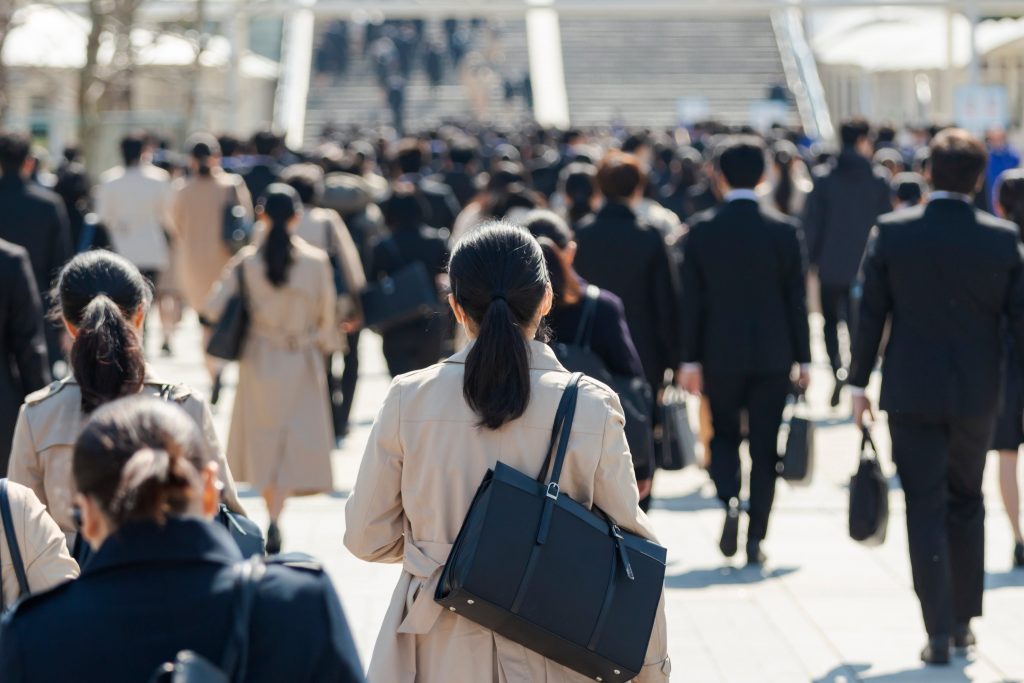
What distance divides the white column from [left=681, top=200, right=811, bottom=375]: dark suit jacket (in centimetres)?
3248

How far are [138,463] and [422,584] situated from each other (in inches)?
49.1

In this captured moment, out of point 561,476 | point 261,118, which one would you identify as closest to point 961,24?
point 261,118

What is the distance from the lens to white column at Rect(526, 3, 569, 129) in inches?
1689

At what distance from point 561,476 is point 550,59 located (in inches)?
1733

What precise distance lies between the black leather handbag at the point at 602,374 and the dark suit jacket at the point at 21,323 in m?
1.83

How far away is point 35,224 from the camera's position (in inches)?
349

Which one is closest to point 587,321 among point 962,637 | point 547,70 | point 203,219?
point 962,637

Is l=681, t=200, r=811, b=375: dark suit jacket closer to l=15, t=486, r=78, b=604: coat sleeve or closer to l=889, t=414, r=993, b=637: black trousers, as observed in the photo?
l=889, t=414, r=993, b=637: black trousers

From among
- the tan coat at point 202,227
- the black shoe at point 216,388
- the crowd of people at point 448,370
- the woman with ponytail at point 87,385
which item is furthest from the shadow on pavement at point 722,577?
the tan coat at point 202,227

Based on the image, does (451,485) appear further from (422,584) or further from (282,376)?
(282,376)

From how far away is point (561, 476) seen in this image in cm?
367

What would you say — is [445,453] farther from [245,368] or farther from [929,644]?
[245,368]

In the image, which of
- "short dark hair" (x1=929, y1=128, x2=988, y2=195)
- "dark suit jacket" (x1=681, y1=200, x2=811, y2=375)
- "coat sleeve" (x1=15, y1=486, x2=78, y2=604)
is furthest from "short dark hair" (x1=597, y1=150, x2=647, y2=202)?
"coat sleeve" (x1=15, y1=486, x2=78, y2=604)

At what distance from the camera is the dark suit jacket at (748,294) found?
25.3 ft
